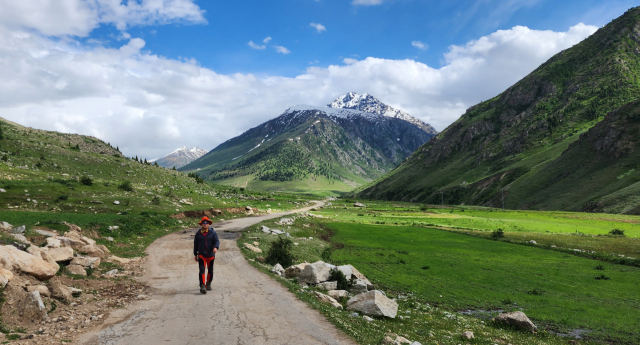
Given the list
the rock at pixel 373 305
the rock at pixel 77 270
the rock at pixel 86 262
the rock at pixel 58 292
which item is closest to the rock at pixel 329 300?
the rock at pixel 373 305

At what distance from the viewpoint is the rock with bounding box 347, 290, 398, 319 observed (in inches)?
599

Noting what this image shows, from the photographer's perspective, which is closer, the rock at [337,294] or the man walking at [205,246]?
the man walking at [205,246]

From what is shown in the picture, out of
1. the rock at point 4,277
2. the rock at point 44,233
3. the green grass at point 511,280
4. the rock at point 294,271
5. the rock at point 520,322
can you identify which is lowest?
the green grass at point 511,280

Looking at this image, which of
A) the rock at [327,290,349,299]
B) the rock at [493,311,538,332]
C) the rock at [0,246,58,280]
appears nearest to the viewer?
the rock at [0,246,58,280]

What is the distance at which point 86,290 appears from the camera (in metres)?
15.5

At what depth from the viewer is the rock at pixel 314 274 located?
21.0 metres

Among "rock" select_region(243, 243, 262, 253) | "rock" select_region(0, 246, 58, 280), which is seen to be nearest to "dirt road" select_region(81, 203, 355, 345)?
"rock" select_region(0, 246, 58, 280)

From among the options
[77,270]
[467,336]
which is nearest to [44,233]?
[77,270]

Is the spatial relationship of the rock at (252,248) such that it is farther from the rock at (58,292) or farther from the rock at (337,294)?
the rock at (58,292)

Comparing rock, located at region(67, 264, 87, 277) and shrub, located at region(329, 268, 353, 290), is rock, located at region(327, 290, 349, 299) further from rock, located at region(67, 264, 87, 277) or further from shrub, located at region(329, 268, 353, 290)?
rock, located at region(67, 264, 87, 277)

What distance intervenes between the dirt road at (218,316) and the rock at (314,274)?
2.71 meters

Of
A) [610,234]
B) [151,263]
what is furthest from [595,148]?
[151,263]

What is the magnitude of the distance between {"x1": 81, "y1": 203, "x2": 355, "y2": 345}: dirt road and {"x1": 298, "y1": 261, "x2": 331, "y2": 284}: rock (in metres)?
2.71

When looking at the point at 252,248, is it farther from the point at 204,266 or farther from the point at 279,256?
the point at 204,266
